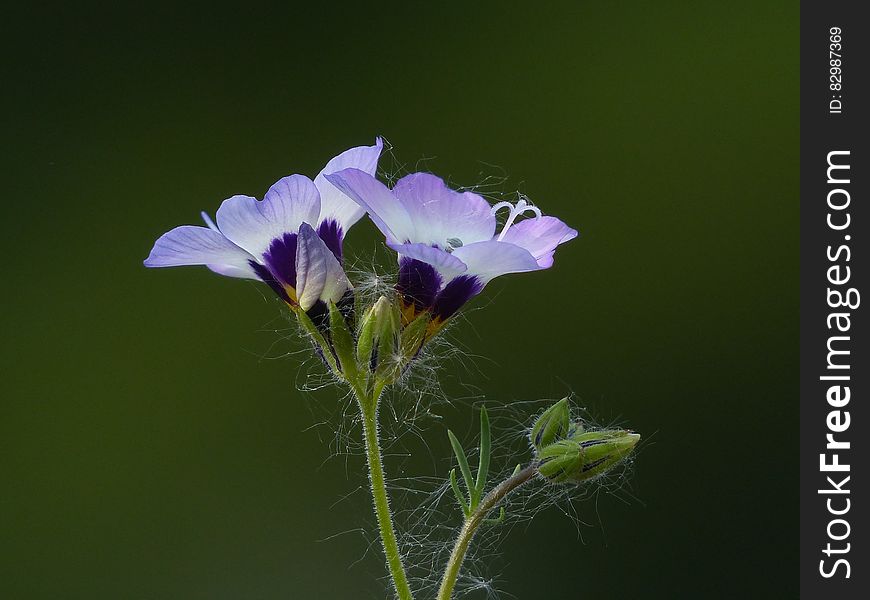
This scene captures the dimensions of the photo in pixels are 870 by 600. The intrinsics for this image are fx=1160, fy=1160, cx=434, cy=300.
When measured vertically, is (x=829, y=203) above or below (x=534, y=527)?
above

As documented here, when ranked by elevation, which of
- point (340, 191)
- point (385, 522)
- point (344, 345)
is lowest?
point (385, 522)

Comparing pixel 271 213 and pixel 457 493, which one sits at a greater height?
pixel 271 213

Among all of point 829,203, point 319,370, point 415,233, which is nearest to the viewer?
point 415,233

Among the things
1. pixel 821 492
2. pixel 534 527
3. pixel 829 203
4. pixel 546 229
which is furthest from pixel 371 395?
pixel 534 527

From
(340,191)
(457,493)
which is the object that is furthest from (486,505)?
(340,191)

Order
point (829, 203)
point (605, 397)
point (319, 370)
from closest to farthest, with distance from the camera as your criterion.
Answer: point (319, 370) → point (829, 203) → point (605, 397)

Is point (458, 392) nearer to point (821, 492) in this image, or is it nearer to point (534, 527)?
point (534, 527)

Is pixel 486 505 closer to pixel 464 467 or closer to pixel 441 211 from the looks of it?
pixel 464 467

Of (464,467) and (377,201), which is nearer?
(377,201)
